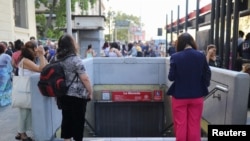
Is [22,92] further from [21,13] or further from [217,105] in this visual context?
[21,13]

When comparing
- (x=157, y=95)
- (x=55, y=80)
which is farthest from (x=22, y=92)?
(x=157, y=95)

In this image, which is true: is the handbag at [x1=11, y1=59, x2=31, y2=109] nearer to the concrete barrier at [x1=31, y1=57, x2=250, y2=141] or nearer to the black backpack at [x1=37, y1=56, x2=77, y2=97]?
the concrete barrier at [x1=31, y1=57, x2=250, y2=141]

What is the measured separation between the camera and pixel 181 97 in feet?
14.8

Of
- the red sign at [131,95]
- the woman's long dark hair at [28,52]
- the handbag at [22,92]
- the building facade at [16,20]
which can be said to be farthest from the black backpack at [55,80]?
the building facade at [16,20]

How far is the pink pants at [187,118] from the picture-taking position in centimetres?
459

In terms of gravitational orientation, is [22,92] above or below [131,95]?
above

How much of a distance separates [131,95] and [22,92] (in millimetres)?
5801

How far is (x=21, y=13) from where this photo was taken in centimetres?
2367

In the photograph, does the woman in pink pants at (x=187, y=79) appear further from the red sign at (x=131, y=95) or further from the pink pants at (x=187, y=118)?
the red sign at (x=131, y=95)

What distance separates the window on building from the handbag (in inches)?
759

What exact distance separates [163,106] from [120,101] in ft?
4.87

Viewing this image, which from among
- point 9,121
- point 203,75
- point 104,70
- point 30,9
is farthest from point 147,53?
point 203,75

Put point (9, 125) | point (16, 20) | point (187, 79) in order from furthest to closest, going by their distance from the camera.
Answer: point (16, 20) < point (9, 125) < point (187, 79)

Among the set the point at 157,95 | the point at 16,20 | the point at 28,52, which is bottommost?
the point at 157,95
